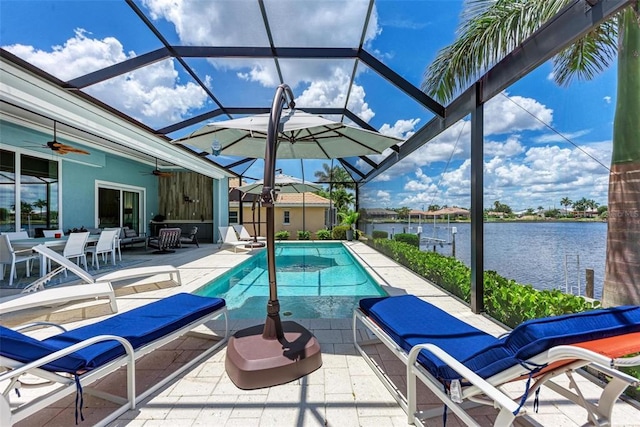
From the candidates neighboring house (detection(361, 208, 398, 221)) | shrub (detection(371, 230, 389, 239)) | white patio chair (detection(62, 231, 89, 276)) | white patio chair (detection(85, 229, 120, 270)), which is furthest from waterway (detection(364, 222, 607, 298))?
white patio chair (detection(85, 229, 120, 270))

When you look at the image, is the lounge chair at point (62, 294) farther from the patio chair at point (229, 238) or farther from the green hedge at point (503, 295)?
the patio chair at point (229, 238)

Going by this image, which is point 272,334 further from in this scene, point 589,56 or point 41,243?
point 41,243

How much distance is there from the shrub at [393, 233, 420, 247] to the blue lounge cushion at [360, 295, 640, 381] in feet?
17.4

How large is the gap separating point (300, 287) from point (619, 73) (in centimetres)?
592

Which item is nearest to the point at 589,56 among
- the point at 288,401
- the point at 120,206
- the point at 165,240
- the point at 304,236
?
the point at 288,401

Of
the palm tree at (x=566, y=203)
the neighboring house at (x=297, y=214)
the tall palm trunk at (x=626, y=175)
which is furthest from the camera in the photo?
the neighboring house at (x=297, y=214)

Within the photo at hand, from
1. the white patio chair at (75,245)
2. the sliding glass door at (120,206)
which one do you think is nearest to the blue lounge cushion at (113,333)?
the white patio chair at (75,245)

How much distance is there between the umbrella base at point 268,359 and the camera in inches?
92.1

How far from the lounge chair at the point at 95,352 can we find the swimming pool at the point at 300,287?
155 centimetres

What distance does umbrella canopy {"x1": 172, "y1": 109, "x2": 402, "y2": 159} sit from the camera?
9.62 ft

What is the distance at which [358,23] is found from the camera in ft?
15.8

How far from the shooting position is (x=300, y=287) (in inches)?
259

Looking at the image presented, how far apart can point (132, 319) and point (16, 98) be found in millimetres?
4088

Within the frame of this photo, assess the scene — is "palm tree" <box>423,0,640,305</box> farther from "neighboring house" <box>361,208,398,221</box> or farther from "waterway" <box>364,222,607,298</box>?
"neighboring house" <box>361,208,398,221</box>
